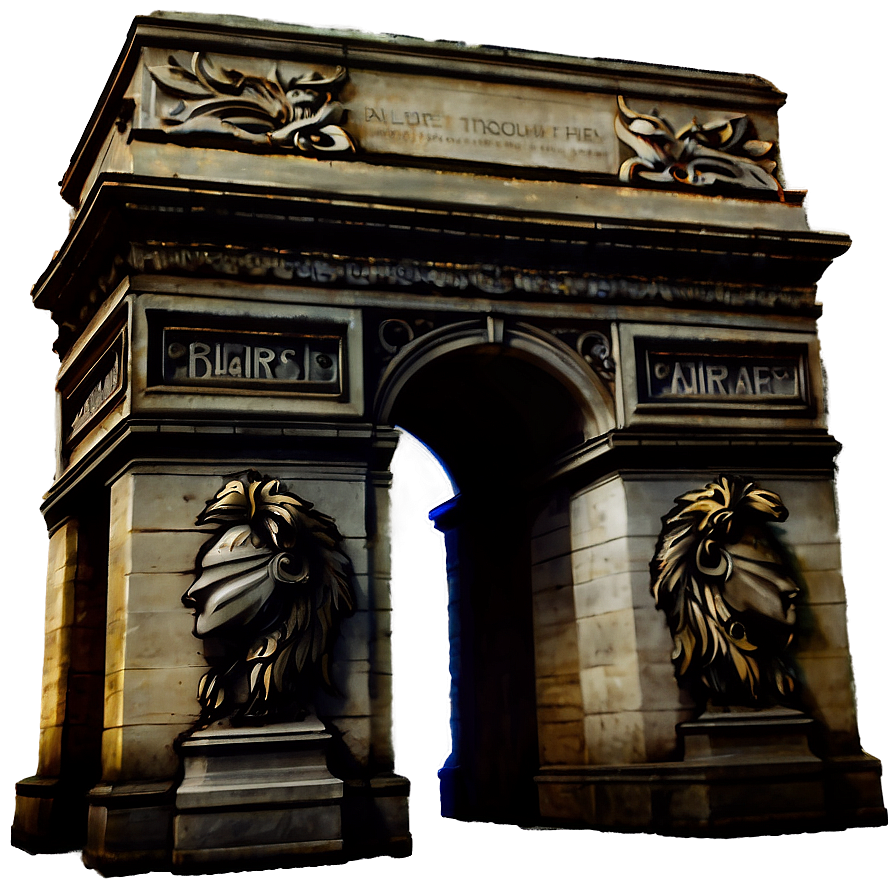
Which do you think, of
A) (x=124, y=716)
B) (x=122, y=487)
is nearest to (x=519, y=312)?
(x=122, y=487)

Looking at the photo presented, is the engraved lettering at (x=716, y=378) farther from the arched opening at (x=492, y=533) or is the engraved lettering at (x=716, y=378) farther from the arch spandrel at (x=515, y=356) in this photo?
the arched opening at (x=492, y=533)

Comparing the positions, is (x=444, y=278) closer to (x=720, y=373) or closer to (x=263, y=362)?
(x=263, y=362)

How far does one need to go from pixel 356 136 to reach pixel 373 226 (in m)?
1.23

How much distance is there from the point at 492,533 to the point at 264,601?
482 cm

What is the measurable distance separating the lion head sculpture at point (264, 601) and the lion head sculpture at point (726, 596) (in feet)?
10.2

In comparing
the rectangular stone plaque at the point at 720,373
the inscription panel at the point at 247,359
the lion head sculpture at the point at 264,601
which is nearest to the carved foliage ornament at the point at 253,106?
the inscription panel at the point at 247,359

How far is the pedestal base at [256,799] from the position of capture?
33.8 feet

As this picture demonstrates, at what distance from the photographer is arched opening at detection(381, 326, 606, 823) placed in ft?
43.3

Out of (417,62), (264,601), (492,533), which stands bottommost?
(264,601)

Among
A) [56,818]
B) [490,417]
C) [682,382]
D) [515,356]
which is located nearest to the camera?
[56,818]

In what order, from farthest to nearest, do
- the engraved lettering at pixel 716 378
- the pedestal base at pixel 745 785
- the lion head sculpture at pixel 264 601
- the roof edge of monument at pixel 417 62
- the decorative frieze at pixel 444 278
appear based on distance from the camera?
the engraved lettering at pixel 716 378, the roof edge of monument at pixel 417 62, the decorative frieze at pixel 444 278, the pedestal base at pixel 745 785, the lion head sculpture at pixel 264 601

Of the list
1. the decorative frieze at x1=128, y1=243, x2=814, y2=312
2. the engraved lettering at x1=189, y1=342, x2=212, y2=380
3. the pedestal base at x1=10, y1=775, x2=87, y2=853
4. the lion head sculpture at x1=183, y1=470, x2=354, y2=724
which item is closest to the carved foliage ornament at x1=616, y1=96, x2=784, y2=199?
the decorative frieze at x1=128, y1=243, x2=814, y2=312

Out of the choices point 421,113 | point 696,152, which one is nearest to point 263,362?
point 421,113

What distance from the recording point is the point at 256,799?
10.4 meters
